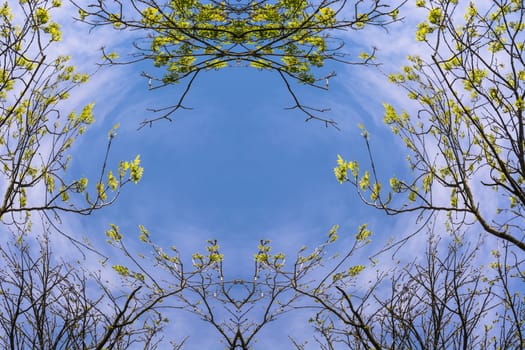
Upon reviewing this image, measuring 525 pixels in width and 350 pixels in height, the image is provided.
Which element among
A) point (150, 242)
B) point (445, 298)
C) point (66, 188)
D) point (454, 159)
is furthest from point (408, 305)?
point (66, 188)

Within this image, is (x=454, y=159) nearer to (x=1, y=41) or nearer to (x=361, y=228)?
(x=361, y=228)

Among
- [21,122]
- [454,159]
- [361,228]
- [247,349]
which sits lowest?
[247,349]

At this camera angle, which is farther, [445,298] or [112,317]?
[445,298]

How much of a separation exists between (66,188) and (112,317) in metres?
1.64

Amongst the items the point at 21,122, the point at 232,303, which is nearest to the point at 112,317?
the point at 232,303

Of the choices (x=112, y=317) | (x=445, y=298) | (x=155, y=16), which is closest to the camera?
(x=155, y=16)

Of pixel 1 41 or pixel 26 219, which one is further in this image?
pixel 26 219

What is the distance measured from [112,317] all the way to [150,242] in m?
0.99

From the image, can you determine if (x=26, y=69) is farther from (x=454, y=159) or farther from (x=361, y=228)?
(x=454, y=159)

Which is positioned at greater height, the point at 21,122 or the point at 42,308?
the point at 21,122

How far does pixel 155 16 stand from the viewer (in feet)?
18.2

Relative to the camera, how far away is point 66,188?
18.8ft

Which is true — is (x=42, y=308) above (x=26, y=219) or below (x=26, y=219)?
below

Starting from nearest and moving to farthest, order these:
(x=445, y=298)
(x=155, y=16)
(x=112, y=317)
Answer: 1. (x=155, y=16)
2. (x=112, y=317)
3. (x=445, y=298)
